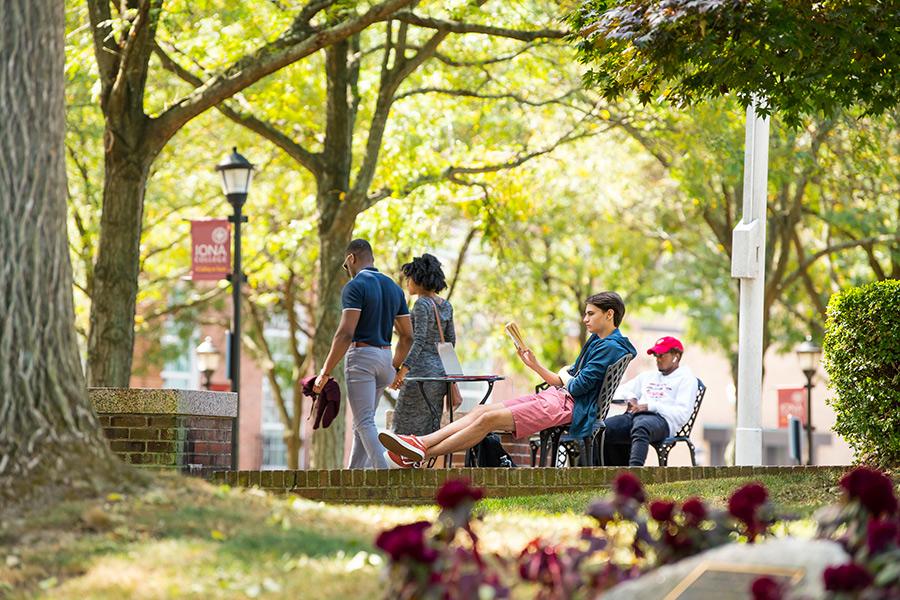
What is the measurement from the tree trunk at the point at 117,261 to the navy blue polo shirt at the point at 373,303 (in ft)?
12.0

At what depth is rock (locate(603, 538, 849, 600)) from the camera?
538 cm

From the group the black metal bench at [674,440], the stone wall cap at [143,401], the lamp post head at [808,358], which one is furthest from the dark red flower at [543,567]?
the lamp post head at [808,358]

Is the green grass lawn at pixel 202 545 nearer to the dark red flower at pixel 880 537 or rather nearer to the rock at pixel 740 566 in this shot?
the rock at pixel 740 566

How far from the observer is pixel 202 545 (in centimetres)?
684

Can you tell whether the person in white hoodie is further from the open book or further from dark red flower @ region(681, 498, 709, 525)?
dark red flower @ region(681, 498, 709, 525)

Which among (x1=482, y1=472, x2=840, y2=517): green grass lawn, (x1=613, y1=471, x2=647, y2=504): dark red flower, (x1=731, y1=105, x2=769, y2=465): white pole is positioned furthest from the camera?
(x1=731, y1=105, x2=769, y2=465): white pole

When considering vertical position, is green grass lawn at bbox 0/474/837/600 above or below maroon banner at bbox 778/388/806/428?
below

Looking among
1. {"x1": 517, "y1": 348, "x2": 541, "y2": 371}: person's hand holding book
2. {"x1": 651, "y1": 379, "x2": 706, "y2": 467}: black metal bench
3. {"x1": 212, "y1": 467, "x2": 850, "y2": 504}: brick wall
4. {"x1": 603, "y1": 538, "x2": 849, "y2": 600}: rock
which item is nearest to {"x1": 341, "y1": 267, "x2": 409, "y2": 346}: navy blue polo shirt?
{"x1": 517, "y1": 348, "x2": 541, "y2": 371}: person's hand holding book

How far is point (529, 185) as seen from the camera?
2552 cm

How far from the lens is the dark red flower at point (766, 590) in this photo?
190 inches

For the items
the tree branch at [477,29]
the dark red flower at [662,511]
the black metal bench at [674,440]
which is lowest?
the dark red flower at [662,511]

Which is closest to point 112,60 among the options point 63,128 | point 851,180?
point 63,128

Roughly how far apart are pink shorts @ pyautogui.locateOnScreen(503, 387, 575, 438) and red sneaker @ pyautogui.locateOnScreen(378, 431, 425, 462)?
841mm

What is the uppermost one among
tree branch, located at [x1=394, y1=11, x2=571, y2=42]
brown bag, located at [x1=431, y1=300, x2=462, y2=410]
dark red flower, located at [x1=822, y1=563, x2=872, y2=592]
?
tree branch, located at [x1=394, y1=11, x2=571, y2=42]
